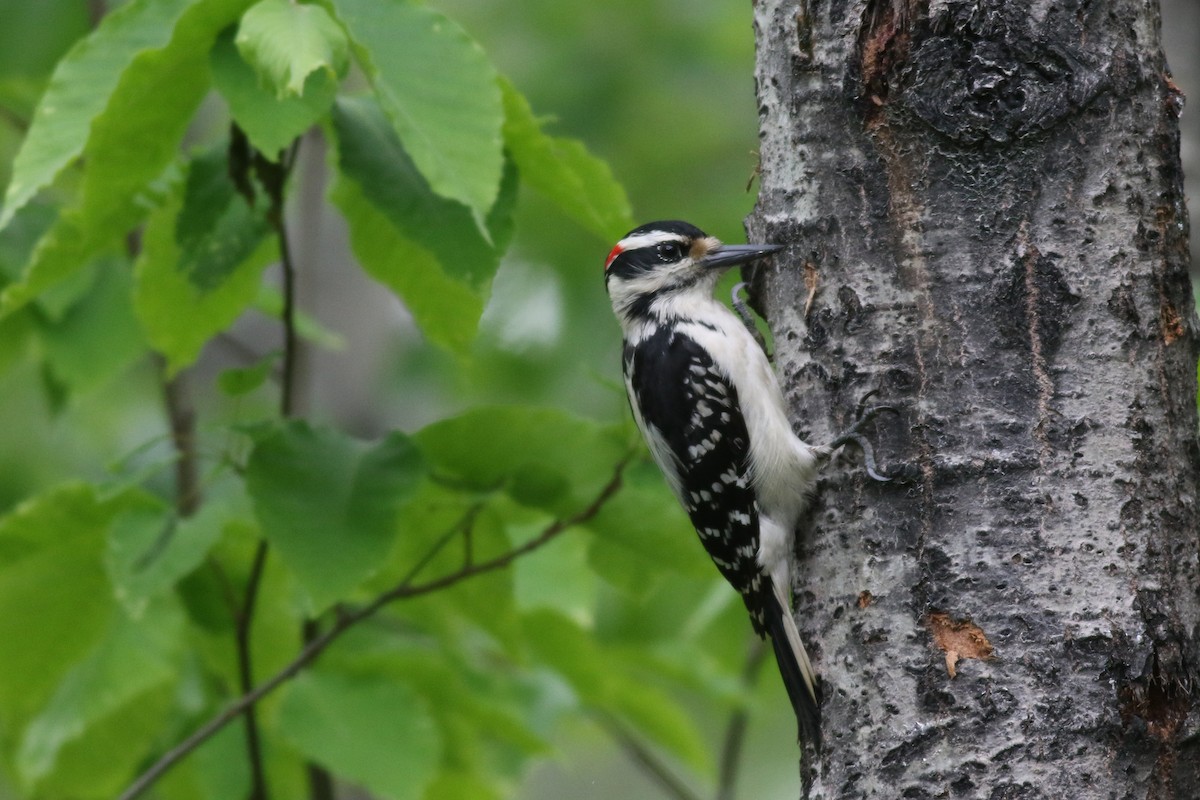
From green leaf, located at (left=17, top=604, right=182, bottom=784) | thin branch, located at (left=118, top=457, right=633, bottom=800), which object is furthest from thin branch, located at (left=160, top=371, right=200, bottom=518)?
thin branch, located at (left=118, top=457, right=633, bottom=800)

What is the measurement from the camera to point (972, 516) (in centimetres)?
241

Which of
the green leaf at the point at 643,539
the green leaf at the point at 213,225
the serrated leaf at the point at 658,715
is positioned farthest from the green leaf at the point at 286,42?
the serrated leaf at the point at 658,715

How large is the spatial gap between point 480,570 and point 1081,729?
1.54 m

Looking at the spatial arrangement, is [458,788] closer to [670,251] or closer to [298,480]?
[298,480]

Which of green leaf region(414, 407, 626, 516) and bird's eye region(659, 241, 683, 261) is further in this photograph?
bird's eye region(659, 241, 683, 261)

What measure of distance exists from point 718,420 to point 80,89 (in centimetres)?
190

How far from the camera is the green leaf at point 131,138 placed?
248 cm

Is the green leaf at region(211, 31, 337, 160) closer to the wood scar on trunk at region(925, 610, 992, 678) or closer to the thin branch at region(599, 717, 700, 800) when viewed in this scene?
the wood scar on trunk at region(925, 610, 992, 678)

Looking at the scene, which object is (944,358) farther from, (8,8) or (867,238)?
(8,8)

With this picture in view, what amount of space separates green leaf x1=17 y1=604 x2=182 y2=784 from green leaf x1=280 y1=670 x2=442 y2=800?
428mm

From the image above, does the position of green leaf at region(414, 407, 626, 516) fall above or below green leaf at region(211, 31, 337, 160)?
below

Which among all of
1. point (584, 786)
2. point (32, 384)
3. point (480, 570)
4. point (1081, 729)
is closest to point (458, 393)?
point (32, 384)

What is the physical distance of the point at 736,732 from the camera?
5.17 m

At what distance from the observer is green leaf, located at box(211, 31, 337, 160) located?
2.38m
